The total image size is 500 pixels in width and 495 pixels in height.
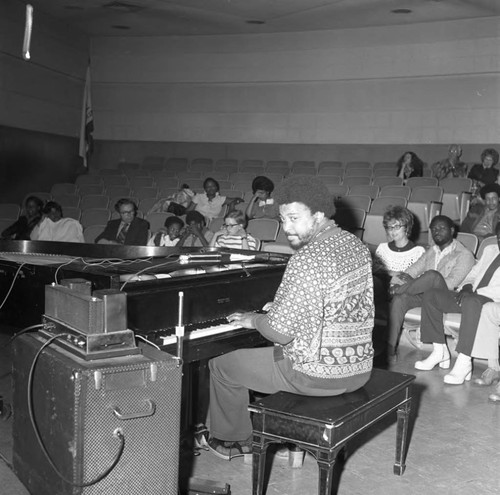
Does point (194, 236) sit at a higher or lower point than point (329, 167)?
lower

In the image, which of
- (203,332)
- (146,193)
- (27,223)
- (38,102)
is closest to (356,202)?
(146,193)

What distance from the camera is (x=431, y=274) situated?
486cm

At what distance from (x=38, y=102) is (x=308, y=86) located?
4261 mm

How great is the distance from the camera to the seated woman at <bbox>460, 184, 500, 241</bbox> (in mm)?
6637

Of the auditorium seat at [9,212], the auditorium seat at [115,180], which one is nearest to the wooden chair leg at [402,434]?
the auditorium seat at [9,212]

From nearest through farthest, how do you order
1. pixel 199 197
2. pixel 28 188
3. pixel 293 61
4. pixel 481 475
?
pixel 481 475 → pixel 199 197 → pixel 28 188 → pixel 293 61

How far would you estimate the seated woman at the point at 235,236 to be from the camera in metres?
5.44

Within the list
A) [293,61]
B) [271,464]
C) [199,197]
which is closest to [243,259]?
[271,464]

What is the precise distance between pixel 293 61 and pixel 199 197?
154 inches

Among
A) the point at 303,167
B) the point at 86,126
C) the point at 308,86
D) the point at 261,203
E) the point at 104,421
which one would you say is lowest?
the point at 104,421

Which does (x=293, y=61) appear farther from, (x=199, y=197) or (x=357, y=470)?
(x=357, y=470)

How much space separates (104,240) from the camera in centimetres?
679

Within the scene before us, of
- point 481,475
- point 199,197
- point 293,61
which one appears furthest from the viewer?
point 293,61

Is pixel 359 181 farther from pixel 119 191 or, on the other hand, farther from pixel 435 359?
pixel 435 359
